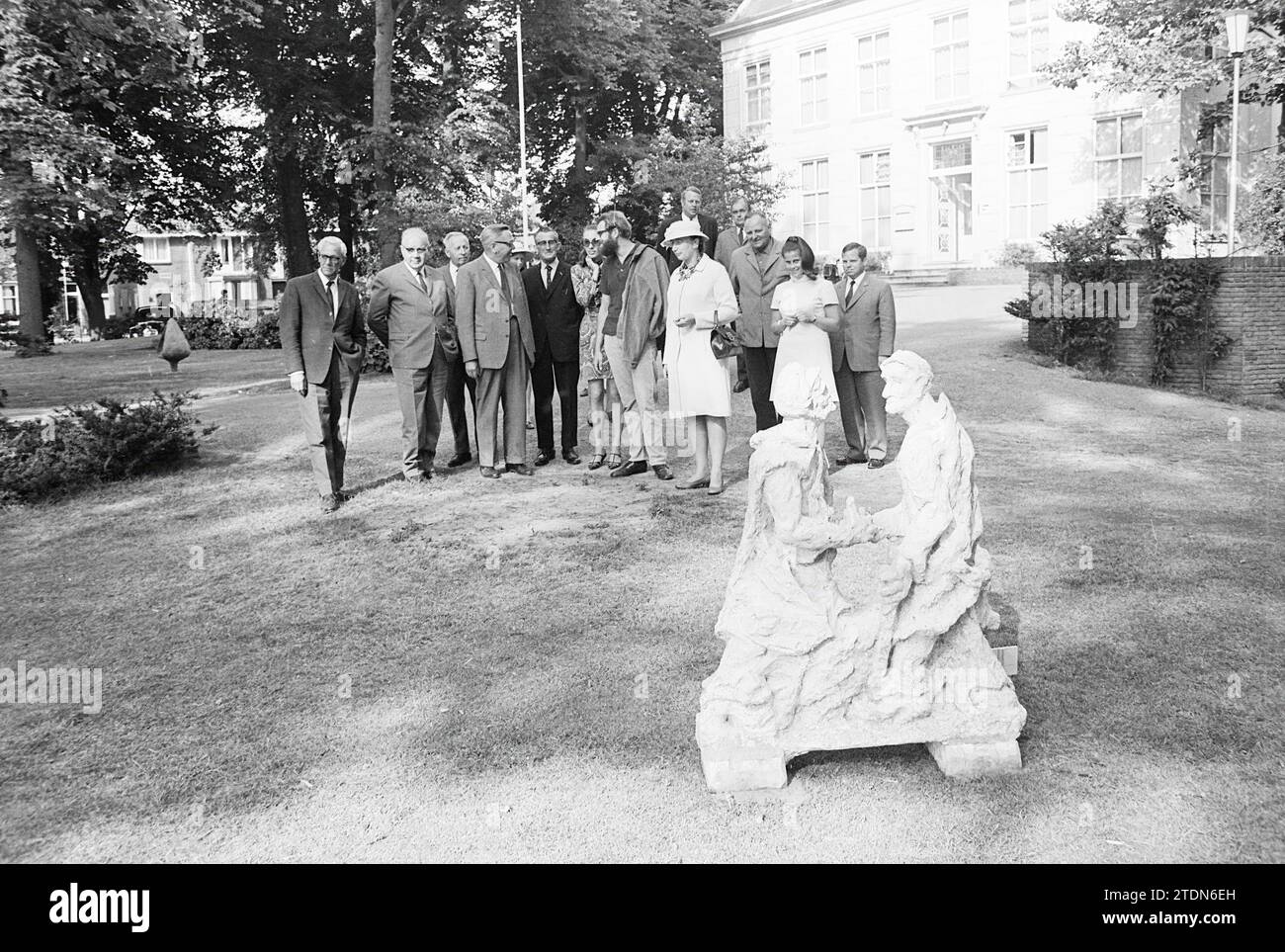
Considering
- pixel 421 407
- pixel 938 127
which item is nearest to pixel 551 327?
pixel 421 407

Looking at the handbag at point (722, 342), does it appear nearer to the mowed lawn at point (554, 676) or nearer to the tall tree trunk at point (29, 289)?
the mowed lawn at point (554, 676)

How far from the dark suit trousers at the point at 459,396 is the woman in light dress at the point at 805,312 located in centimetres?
325

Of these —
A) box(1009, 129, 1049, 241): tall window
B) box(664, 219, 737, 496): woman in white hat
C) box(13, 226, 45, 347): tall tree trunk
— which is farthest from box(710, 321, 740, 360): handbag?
box(13, 226, 45, 347): tall tree trunk

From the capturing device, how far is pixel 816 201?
3819 cm

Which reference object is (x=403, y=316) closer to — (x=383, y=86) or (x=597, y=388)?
(x=597, y=388)

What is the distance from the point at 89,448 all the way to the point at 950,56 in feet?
97.5

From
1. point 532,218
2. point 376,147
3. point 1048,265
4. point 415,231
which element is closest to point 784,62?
point 532,218

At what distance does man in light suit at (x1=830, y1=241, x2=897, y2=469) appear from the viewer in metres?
10.2

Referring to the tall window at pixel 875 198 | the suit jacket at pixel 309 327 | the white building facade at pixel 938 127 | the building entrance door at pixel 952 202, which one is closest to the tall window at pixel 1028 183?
the white building facade at pixel 938 127

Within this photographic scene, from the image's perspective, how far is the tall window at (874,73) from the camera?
117 ft

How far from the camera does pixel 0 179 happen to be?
53.7 ft

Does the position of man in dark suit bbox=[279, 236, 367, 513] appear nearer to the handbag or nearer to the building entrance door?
the handbag

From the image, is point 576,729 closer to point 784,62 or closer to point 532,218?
point 532,218

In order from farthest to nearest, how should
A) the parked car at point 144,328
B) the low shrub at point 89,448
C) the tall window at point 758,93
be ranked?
the parked car at point 144,328 → the tall window at point 758,93 → the low shrub at point 89,448
